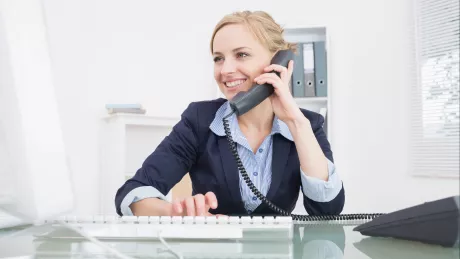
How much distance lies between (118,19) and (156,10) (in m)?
0.30

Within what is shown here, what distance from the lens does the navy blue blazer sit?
123cm

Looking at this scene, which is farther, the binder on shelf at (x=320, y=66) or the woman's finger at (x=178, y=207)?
the binder on shelf at (x=320, y=66)

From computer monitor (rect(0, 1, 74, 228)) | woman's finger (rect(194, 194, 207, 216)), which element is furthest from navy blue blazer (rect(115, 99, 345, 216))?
computer monitor (rect(0, 1, 74, 228))

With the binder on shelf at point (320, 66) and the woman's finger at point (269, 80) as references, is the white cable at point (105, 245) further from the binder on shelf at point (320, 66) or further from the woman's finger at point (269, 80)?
the binder on shelf at point (320, 66)

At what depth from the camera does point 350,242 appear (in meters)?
0.66

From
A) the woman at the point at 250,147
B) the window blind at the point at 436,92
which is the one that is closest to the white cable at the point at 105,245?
the woman at the point at 250,147

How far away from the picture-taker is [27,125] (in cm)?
47

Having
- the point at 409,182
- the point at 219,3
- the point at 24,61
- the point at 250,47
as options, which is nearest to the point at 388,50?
the point at 409,182

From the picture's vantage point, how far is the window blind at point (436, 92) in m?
2.94

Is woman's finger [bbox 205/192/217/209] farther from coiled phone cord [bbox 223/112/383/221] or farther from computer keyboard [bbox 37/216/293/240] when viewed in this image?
coiled phone cord [bbox 223/112/383/221]

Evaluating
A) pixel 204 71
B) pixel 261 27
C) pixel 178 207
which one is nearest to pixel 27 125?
pixel 178 207

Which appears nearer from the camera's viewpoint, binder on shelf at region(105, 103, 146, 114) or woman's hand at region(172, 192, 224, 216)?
woman's hand at region(172, 192, 224, 216)

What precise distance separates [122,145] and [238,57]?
171cm

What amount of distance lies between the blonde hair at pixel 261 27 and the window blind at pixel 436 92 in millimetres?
2026
